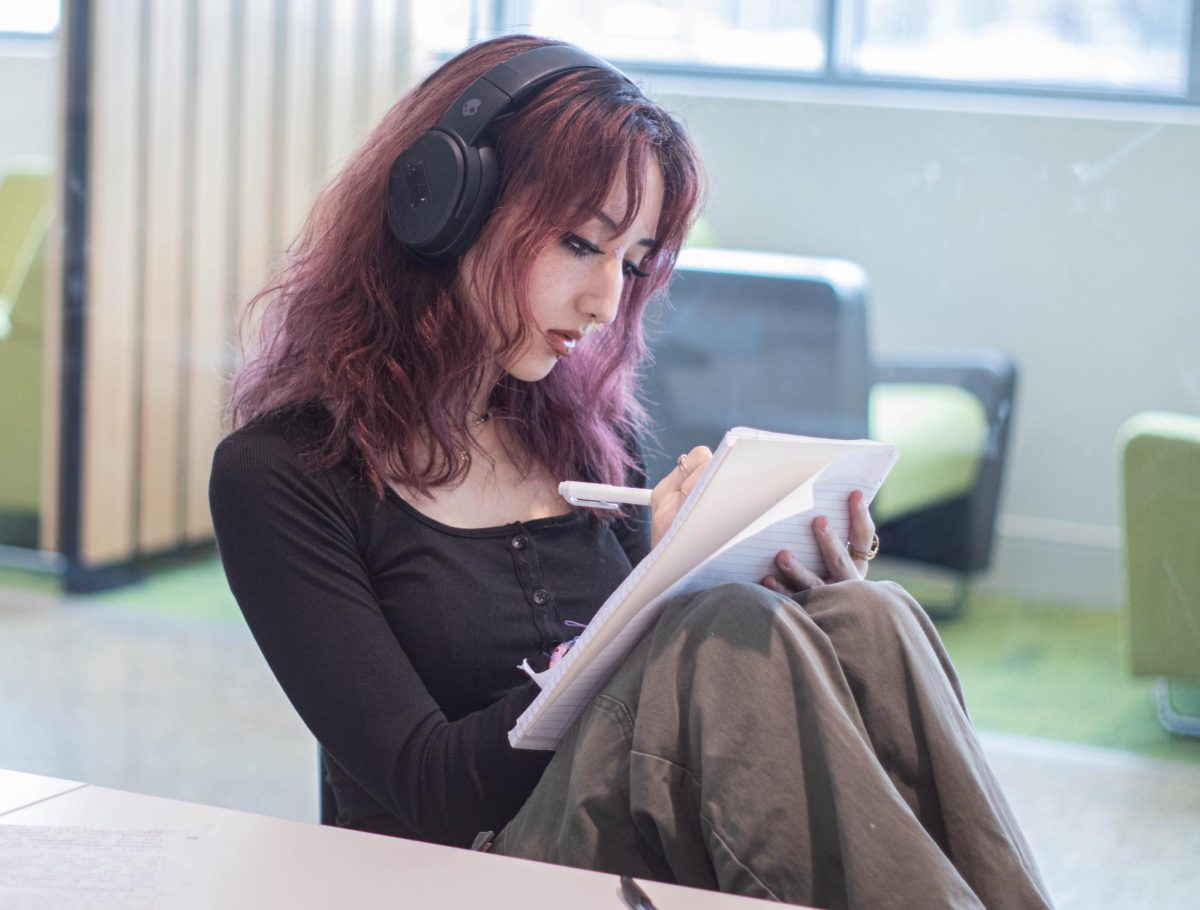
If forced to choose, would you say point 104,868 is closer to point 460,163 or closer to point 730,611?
point 730,611

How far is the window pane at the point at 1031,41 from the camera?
1.99m

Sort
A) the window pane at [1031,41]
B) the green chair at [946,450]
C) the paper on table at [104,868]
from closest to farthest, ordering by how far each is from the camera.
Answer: the paper on table at [104,868]
the window pane at [1031,41]
the green chair at [946,450]

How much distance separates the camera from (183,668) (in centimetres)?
248

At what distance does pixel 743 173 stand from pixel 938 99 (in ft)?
1.05

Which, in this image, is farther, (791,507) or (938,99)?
(938,99)

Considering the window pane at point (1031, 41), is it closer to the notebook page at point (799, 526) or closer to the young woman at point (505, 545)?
the young woman at point (505, 545)

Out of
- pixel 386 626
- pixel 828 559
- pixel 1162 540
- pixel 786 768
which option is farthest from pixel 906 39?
pixel 786 768

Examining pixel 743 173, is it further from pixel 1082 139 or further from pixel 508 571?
pixel 508 571

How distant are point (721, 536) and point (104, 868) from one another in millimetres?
394

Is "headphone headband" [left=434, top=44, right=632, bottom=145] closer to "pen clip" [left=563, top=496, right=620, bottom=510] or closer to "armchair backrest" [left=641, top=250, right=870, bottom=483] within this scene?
"pen clip" [left=563, top=496, right=620, bottom=510]

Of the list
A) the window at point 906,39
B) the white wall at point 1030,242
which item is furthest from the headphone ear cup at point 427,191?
the white wall at point 1030,242

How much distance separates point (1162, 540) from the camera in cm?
202

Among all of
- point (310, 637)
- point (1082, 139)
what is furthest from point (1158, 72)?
point (310, 637)

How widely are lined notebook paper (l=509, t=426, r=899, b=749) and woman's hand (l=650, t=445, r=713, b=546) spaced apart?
7 cm
